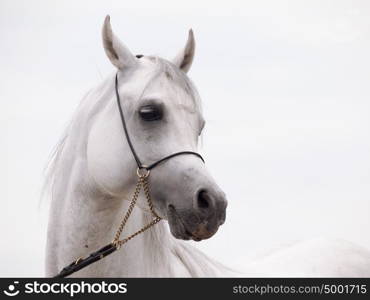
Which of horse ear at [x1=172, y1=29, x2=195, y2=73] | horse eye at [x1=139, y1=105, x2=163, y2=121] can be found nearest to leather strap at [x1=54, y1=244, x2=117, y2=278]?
horse eye at [x1=139, y1=105, x2=163, y2=121]

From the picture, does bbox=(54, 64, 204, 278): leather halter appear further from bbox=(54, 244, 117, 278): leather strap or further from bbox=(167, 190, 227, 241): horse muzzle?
bbox=(167, 190, 227, 241): horse muzzle

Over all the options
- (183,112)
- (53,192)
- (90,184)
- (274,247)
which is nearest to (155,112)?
(183,112)

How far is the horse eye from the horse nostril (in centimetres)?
59

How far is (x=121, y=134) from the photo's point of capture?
12.9ft

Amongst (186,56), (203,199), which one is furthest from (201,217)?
(186,56)

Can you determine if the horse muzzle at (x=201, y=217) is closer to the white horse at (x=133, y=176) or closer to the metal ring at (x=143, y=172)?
the white horse at (x=133, y=176)

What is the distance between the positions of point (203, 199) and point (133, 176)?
52 cm

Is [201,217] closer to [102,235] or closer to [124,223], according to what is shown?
[124,223]

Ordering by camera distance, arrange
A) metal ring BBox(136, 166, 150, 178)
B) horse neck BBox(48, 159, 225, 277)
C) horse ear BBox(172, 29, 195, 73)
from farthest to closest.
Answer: horse ear BBox(172, 29, 195, 73), horse neck BBox(48, 159, 225, 277), metal ring BBox(136, 166, 150, 178)

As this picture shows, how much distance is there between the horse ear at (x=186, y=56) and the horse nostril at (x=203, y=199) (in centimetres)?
111

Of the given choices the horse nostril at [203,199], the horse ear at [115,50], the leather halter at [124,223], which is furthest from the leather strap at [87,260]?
the horse ear at [115,50]

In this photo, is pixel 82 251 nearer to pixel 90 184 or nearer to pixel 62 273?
pixel 62 273

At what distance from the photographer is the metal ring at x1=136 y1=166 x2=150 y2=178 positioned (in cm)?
378

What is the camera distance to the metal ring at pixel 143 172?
3.78 meters
